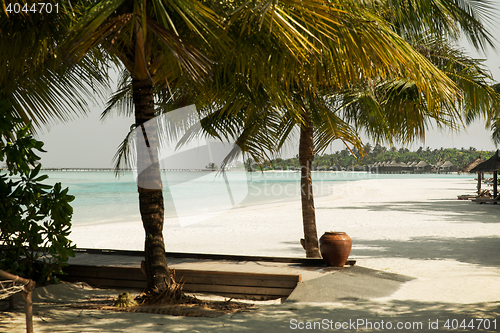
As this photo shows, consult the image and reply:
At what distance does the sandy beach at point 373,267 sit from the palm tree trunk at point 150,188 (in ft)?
1.87

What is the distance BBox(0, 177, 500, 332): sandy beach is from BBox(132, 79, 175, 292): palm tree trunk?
1.87ft

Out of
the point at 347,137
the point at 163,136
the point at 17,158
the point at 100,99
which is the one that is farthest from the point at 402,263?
the point at 17,158

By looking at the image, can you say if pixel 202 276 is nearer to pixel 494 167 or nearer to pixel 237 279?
pixel 237 279

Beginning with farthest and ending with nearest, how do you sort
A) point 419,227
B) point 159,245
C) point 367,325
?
point 419,227 → point 159,245 → point 367,325

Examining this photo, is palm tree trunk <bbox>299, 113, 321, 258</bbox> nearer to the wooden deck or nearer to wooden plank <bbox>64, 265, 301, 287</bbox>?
the wooden deck

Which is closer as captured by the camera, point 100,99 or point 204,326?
point 204,326

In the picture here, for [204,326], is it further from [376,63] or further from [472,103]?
[472,103]

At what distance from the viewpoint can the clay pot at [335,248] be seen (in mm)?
5914

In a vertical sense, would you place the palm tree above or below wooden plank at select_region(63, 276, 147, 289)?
above

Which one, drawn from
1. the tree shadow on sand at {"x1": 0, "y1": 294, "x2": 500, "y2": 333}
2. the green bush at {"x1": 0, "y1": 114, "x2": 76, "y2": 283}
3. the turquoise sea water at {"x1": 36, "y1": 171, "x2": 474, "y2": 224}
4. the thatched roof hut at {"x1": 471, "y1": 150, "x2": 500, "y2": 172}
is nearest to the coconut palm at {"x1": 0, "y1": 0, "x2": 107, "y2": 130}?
the green bush at {"x1": 0, "y1": 114, "x2": 76, "y2": 283}

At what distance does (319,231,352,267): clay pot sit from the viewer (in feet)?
19.4

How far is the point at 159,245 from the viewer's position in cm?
482

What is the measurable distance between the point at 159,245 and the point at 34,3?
2695mm

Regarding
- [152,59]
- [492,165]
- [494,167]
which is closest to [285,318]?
[152,59]
